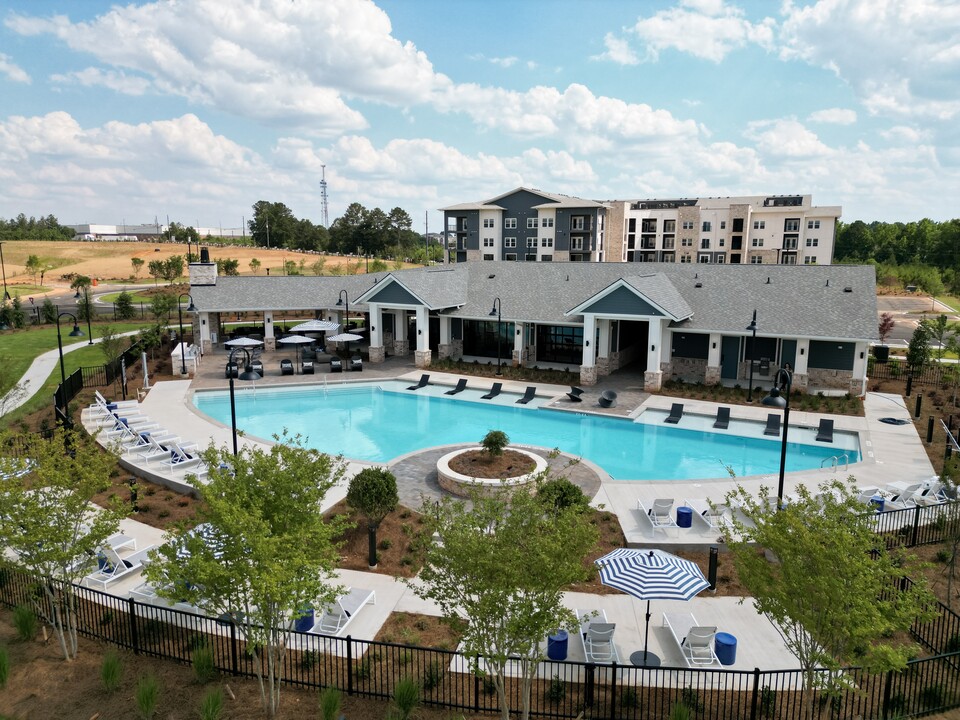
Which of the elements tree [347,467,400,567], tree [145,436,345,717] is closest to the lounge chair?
tree [347,467,400,567]

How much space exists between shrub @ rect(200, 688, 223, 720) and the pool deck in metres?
3.25

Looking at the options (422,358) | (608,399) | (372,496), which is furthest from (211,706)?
(422,358)

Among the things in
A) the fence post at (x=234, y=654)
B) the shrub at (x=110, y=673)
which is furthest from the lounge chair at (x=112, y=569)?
the fence post at (x=234, y=654)

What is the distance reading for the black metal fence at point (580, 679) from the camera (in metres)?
10.9

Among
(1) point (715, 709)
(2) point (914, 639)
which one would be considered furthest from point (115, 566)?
(2) point (914, 639)

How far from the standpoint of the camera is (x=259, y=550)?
947 cm

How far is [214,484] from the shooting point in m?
10.5

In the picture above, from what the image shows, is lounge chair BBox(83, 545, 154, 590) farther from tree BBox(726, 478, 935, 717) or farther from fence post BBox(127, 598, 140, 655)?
tree BBox(726, 478, 935, 717)

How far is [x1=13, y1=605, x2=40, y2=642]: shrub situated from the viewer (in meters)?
13.2

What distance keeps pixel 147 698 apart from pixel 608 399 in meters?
24.3

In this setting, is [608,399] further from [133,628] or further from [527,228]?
[527,228]

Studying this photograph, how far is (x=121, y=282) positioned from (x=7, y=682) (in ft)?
339

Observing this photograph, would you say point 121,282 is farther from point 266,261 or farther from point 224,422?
point 224,422

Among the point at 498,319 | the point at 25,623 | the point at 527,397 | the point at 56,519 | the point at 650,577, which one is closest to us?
the point at 650,577
